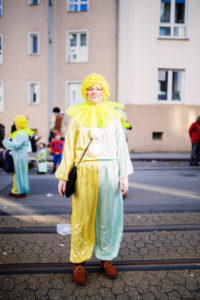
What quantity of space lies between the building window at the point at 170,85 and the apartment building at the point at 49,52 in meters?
2.96

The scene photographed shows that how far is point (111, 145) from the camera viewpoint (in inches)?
97.2

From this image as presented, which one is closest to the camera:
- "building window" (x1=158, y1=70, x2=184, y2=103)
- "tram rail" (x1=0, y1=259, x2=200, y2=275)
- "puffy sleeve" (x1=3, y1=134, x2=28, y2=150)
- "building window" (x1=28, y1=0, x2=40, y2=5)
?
"tram rail" (x1=0, y1=259, x2=200, y2=275)

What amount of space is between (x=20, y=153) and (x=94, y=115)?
3373 millimetres

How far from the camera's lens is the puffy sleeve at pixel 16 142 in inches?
203

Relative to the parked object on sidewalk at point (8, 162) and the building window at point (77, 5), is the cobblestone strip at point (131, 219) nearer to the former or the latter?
the parked object on sidewalk at point (8, 162)

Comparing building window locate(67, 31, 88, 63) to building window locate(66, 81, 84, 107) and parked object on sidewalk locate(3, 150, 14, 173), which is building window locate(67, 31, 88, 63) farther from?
parked object on sidewalk locate(3, 150, 14, 173)

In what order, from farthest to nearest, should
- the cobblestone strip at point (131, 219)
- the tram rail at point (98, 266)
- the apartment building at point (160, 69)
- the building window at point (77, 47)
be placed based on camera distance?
the building window at point (77, 47), the apartment building at point (160, 69), the cobblestone strip at point (131, 219), the tram rail at point (98, 266)

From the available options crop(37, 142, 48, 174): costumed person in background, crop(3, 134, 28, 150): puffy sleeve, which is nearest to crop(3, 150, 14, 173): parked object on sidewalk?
crop(3, 134, 28, 150): puffy sleeve

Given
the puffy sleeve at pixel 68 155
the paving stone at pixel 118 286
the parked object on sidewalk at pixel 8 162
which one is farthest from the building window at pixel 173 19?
the paving stone at pixel 118 286

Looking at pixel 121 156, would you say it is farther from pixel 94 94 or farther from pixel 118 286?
pixel 118 286

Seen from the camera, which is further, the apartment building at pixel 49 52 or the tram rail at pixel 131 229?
the apartment building at pixel 49 52

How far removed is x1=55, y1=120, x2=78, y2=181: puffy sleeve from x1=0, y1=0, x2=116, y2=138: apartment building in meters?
13.5

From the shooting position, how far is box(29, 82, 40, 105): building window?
16.3 meters

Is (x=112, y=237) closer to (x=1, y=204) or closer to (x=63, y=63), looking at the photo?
(x=1, y=204)
